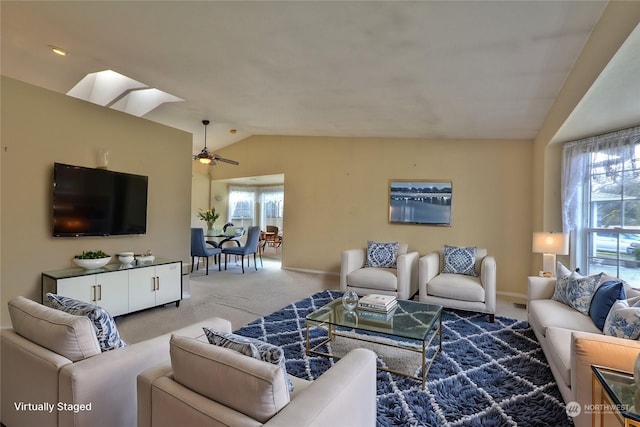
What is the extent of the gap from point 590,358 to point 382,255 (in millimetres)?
3068

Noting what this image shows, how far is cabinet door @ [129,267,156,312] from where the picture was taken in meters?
3.65

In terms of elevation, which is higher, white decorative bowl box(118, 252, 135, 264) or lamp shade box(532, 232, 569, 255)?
lamp shade box(532, 232, 569, 255)

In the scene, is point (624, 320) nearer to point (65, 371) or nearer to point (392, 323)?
point (392, 323)

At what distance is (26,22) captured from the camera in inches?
98.0

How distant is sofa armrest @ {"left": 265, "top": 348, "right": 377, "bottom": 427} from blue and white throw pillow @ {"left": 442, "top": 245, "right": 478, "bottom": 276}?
3.11m

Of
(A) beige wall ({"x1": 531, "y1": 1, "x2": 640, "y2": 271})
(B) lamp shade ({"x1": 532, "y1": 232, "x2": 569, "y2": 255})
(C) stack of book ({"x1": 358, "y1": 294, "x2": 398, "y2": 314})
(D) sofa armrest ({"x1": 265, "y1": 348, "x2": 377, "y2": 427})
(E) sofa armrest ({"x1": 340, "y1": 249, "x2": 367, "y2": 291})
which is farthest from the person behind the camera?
(E) sofa armrest ({"x1": 340, "y1": 249, "x2": 367, "y2": 291})

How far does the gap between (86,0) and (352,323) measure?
301 cm

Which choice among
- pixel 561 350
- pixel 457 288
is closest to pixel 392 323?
pixel 561 350

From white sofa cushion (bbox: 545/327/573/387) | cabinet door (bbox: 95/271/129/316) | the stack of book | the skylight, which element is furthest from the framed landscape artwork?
cabinet door (bbox: 95/271/129/316)

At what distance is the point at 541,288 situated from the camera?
126 inches

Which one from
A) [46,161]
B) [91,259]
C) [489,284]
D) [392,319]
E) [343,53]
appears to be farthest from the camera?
[489,284]

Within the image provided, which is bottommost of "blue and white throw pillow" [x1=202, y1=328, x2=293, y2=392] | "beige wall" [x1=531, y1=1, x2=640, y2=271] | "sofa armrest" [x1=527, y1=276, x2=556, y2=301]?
"sofa armrest" [x1=527, y1=276, x2=556, y2=301]

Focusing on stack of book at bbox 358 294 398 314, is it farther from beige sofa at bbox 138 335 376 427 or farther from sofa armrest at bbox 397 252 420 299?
beige sofa at bbox 138 335 376 427

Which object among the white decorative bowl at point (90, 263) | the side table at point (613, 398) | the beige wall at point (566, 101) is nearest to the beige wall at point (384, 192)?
the beige wall at point (566, 101)
